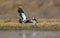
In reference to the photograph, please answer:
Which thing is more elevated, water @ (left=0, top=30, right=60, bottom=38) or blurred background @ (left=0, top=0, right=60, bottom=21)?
blurred background @ (left=0, top=0, right=60, bottom=21)

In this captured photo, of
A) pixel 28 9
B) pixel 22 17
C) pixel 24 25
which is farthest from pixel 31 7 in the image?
pixel 24 25

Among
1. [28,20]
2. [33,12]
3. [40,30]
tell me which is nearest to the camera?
[40,30]

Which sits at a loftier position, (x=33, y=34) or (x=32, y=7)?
(x=32, y=7)

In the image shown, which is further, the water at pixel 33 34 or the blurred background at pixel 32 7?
the blurred background at pixel 32 7

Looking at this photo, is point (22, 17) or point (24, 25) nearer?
point (24, 25)

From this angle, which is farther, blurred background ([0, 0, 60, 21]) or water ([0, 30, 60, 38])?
blurred background ([0, 0, 60, 21])

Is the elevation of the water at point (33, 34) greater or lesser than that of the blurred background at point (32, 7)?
lesser

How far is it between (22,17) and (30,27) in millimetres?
3145

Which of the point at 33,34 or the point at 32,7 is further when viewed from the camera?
the point at 32,7

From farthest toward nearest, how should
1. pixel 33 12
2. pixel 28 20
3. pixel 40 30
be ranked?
pixel 33 12 → pixel 28 20 → pixel 40 30

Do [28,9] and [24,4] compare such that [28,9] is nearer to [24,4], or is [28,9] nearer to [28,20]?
[24,4]

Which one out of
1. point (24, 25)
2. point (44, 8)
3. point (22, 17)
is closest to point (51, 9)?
point (44, 8)

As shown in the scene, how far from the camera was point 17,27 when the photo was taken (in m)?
18.6

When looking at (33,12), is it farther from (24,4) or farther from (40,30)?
(40,30)
